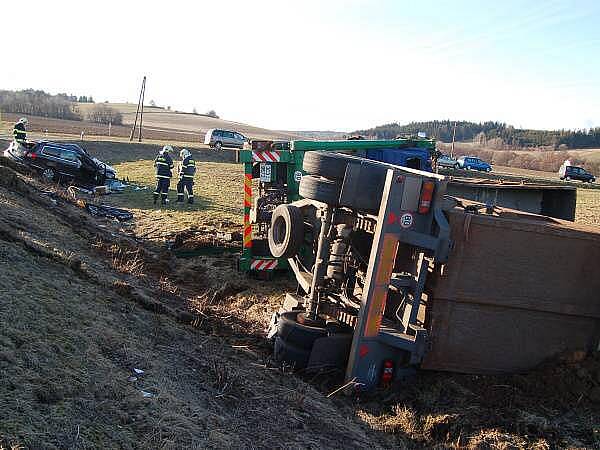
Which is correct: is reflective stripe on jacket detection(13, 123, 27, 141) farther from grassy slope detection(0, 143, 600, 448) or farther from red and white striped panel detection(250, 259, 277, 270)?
grassy slope detection(0, 143, 600, 448)

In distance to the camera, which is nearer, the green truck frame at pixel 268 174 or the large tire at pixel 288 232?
the large tire at pixel 288 232

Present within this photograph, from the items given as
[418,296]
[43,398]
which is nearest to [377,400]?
[418,296]

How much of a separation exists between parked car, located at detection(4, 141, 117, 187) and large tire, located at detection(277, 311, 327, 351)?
13183 millimetres

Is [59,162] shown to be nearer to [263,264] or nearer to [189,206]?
[189,206]

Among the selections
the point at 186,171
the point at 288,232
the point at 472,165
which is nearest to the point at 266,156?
the point at 288,232

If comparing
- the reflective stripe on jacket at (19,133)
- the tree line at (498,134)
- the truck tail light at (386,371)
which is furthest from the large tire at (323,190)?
the tree line at (498,134)

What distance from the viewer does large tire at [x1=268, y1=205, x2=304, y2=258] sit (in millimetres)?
5469

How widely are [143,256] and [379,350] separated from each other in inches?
194

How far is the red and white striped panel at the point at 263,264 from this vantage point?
7691mm

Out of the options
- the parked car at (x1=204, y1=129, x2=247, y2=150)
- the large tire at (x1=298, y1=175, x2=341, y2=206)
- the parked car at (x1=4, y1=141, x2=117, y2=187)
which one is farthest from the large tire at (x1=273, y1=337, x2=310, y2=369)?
the parked car at (x1=204, y1=129, x2=247, y2=150)

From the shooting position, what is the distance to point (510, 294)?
461cm

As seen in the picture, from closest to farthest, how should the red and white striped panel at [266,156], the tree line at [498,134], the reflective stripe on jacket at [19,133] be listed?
the red and white striped panel at [266,156] → the reflective stripe on jacket at [19,133] → the tree line at [498,134]

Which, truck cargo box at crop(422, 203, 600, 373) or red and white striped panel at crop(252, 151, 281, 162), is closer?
truck cargo box at crop(422, 203, 600, 373)

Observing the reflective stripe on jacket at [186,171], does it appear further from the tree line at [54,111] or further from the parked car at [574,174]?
the tree line at [54,111]
